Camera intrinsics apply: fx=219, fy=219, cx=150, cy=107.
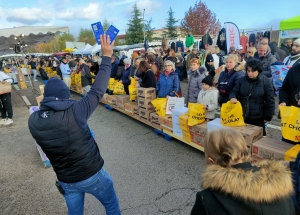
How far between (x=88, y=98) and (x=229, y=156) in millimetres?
1233

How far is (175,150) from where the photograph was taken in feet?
14.8

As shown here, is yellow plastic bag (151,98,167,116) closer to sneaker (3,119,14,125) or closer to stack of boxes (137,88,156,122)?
stack of boxes (137,88,156,122)

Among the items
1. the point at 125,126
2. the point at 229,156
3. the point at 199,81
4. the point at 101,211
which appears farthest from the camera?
the point at 125,126

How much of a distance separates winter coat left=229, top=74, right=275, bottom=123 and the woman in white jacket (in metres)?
0.45

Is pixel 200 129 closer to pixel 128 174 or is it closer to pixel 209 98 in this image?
pixel 209 98

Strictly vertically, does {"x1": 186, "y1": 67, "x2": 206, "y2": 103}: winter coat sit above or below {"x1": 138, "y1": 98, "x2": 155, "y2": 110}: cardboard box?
above

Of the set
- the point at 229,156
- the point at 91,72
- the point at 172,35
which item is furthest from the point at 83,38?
the point at 229,156

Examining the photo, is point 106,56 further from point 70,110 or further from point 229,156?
point 229,156

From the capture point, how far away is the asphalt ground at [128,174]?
3.11 m

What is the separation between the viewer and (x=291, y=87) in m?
3.27

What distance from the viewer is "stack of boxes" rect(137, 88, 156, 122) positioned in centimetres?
552

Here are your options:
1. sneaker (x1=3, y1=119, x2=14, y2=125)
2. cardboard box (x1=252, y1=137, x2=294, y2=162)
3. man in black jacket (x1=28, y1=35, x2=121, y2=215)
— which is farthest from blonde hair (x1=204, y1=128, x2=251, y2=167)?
sneaker (x1=3, y1=119, x2=14, y2=125)

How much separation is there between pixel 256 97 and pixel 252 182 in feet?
8.72

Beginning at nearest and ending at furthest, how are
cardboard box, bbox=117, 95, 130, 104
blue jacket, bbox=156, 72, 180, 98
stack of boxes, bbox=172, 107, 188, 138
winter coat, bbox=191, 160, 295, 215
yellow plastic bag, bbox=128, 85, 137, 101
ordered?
1. winter coat, bbox=191, 160, 295, 215
2. stack of boxes, bbox=172, 107, 188, 138
3. blue jacket, bbox=156, 72, 180, 98
4. yellow plastic bag, bbox=128, 85, 137, 101
5. cardboard box, bbox=117, 95, 130, 104
